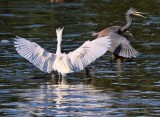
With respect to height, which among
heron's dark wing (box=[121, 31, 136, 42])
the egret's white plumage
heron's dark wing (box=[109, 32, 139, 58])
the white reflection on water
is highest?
heron's dark wing (box=[121, 31, 136, 42])

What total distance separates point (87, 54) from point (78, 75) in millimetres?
908

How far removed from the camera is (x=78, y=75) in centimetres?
1475

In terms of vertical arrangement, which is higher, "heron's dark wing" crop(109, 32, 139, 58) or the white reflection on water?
"heron's dark wing" crop(109, 32, 139, 58)

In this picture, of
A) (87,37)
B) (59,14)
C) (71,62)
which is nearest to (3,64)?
(71,62)

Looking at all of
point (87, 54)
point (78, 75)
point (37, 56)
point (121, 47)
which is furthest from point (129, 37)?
point (37, 56)

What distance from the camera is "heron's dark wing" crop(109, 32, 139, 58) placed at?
1666cm

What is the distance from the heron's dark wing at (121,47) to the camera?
1666 cm

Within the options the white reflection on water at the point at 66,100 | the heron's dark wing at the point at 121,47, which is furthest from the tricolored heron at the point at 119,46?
the white reflection on water at the point at 66,100

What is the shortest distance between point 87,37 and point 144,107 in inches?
316

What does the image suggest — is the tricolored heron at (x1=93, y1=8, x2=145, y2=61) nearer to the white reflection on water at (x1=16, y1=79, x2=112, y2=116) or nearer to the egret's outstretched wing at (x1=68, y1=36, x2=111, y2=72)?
the egret's outstretched wing at (x1=68, y1=36, x2=111, y2=72)

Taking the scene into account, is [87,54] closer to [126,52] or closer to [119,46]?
[126,52]

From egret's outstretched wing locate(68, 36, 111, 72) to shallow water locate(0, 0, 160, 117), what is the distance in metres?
0.34

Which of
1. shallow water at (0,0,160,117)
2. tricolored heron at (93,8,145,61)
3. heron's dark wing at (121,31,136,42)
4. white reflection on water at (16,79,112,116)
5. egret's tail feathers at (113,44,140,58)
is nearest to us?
white reflection on water at (16,79,112,116)

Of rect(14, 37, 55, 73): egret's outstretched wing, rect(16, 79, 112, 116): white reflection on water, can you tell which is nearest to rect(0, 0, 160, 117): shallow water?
rect(16, 79, 112, 116): white reflection on water
